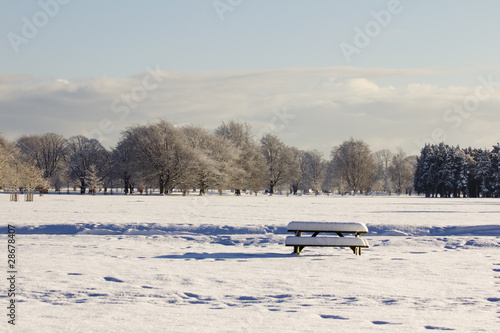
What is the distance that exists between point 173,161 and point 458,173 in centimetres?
5727

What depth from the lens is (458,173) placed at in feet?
316

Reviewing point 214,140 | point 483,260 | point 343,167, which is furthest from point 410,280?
point 343,167

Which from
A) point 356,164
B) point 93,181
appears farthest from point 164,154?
point 356,164

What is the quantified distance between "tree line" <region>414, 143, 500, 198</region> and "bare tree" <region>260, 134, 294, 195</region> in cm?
2887

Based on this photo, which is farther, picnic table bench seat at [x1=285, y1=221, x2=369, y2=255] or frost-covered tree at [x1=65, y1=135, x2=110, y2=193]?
frost-covered tree at [x1=65, y1=135, x2=110, y2=193]

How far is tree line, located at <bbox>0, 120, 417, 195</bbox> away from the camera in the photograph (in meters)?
68.8

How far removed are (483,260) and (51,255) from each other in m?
10.3

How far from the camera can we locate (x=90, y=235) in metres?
16.5

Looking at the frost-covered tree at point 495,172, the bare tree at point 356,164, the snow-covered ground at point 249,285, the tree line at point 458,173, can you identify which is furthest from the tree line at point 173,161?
the snow-covered ground at point 249,285

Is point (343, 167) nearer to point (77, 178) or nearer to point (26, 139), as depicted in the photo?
point (77, 178)

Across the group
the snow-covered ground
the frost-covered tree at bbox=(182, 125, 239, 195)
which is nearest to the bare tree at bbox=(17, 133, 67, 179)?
the frost-covered tree at bbox=(182, 125, 239, 195)

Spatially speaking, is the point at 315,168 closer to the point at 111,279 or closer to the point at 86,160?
the point at 86,160

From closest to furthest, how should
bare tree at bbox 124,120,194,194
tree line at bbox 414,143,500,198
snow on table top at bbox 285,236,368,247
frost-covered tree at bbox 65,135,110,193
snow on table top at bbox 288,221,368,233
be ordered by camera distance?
snow on table top at bbox 285,236,368,247
snow on table top at bbox 288,221,368,233
bare tree at bbox 124,120,194,194
frost-covered tree at bbox 65,135,110,193
tree line at bbox 414,143,500,198

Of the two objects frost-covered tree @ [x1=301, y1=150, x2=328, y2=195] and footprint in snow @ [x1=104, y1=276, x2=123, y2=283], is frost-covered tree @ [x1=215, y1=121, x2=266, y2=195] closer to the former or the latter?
frost-covered tree @ [x1=301, y1=150, x2=328, y2=195]
